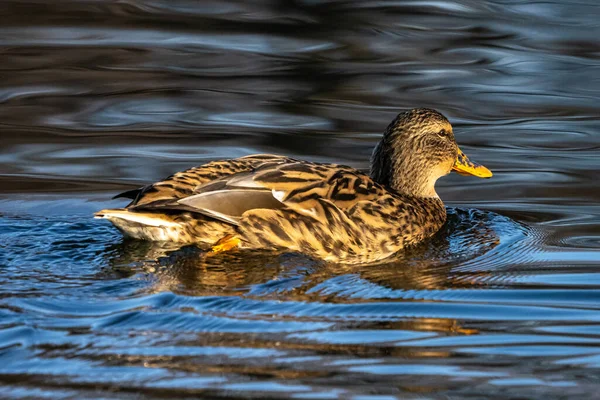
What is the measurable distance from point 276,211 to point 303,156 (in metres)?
2.62

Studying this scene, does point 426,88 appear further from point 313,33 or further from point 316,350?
point 316,350

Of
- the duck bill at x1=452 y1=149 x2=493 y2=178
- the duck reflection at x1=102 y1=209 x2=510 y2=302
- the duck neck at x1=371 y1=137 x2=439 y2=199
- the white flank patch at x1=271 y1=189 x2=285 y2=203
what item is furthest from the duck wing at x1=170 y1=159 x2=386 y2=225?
the duck bill at x1=452 y1=149 x2=493 y2=178

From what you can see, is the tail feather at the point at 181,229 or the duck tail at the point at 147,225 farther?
the tail feather at the point at 181,229

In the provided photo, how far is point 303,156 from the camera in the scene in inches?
413

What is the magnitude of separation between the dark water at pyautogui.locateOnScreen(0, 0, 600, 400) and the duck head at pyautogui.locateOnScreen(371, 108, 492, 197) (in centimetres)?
43

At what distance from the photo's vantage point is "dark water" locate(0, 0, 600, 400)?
17.9 ft

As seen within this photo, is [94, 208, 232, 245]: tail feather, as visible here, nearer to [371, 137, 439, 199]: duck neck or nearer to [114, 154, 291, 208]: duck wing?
[114, 154, 291, 208]: duck wing

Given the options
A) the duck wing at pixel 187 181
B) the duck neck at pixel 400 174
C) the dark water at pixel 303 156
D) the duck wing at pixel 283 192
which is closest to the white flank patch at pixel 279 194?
the duck wing at pixel 283 192

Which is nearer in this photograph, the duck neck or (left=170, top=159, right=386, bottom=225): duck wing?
(left=170, top=159, right=386, bottom=225): duck wing

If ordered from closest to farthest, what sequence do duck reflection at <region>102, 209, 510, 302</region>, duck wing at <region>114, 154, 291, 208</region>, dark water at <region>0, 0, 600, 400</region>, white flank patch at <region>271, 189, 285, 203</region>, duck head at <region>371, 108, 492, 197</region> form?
dark water at <region>0, 0, 600, 400</region> < duck reflection at <region>102, 209, 510, 302</region> < duck wing at <region>114, 154, 291, 208</region> < white flank patch at <region>271, 189, 285, 203</region> < duck head at <region>371, 108, 492, 197</region>

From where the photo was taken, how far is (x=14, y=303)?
20.7ft

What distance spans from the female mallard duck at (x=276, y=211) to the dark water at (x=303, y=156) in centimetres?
16

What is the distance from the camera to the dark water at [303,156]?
5.45 metres

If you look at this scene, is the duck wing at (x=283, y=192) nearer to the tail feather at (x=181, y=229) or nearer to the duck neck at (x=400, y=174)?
the tail feather at (x=181, y=229)
